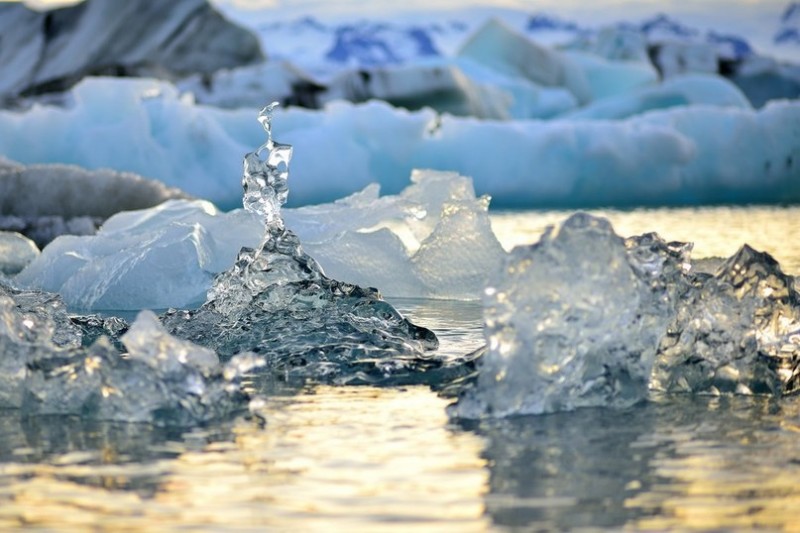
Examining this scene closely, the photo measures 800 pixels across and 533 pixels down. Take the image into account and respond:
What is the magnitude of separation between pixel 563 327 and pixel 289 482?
75 cm

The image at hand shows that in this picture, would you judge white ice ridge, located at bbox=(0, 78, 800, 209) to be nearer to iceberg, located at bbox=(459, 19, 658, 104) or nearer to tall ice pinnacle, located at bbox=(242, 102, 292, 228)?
iceberg, located at bbox=(459, 19, 658, 104)

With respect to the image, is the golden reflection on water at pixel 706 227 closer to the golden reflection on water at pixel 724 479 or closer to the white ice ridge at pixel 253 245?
the white ice ridge at pixel 253 245

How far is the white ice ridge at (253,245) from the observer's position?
16.1ft

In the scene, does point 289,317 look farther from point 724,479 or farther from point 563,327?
point 724,479

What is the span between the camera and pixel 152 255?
4.95 metres

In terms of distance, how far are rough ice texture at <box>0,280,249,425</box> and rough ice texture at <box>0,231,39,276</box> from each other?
2991 mm

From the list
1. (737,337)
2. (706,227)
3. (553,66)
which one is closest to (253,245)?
(737,337)

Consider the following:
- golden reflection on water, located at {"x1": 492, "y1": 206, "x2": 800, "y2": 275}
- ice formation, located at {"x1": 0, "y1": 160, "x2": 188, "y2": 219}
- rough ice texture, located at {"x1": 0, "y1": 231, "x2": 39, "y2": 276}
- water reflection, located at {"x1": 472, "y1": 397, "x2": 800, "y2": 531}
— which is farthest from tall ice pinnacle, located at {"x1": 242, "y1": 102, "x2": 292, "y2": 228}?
ice formation, located at {"x1": 0, "y1": 160, "x2": 188, "y2": 219}

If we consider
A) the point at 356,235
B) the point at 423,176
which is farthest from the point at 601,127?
the point at 356,235

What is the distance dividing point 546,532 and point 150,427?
0.99 m

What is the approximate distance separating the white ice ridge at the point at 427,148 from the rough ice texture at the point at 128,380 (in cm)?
781

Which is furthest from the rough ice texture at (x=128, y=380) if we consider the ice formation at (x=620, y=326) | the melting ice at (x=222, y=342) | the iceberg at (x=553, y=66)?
the iceberg at (x=553, y=66)

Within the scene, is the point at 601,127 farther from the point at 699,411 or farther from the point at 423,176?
the point at 699,411

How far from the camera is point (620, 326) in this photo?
2807 mm
